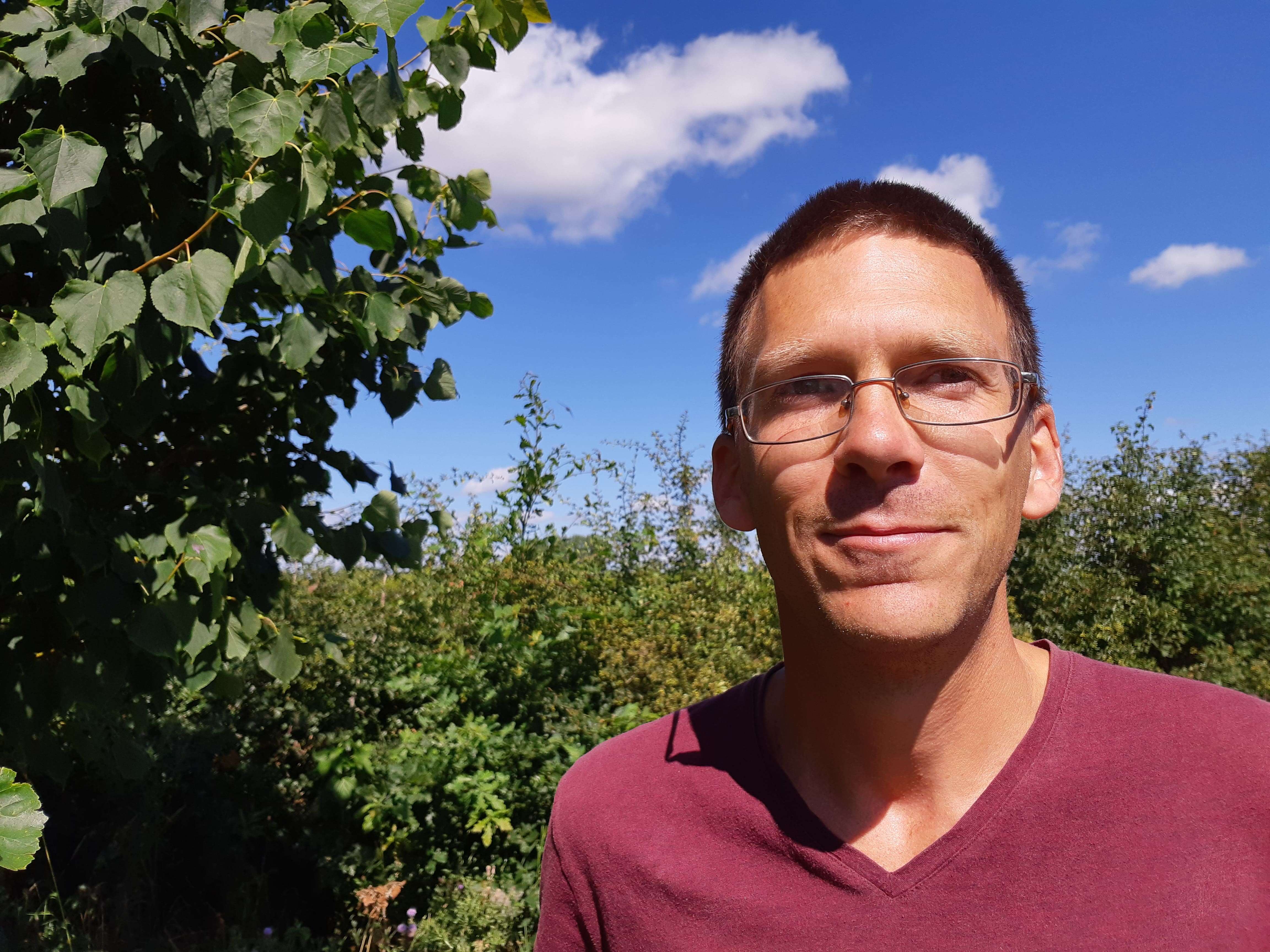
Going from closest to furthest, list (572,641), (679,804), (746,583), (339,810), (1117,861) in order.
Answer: (1117,861)
(679,804)
(339,810)
(572,641)
(746,583)

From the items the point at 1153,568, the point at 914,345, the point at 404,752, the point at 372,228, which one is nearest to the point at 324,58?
the point at 372,228

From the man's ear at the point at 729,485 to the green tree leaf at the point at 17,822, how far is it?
1058mm

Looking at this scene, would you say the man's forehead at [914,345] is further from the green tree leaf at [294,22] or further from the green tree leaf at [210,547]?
the green tree leaf at [210,547]

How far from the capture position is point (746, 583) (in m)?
6.14

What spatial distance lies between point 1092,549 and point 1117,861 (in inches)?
286

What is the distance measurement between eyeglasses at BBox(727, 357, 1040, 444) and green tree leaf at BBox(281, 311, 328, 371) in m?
1.29

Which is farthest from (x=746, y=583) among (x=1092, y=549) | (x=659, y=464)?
(x=1092, y=549)

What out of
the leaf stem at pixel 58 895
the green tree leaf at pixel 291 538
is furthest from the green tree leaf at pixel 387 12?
the leaf stem at pixel 58 895

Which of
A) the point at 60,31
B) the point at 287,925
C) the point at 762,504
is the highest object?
the point at 60,31

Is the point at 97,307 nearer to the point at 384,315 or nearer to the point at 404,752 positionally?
the point at 384,315

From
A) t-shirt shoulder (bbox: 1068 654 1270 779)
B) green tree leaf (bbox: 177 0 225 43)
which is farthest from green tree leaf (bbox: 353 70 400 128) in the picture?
t-shirt shoulder (bbox: 1068 654 1270 779)

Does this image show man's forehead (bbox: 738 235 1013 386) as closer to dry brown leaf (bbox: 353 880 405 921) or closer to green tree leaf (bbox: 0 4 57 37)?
green tree leaf (bbox: 0 4 57 37)

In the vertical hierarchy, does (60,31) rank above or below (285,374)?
above

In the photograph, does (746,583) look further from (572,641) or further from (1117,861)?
(1117,861)
